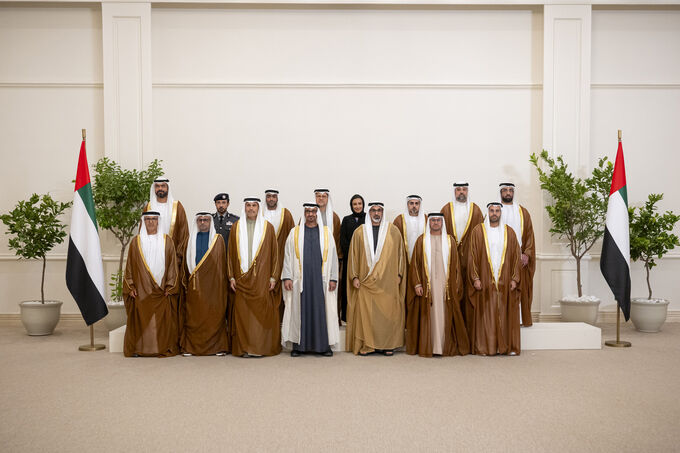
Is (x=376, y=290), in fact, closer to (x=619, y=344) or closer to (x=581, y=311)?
(x=619, y=344)

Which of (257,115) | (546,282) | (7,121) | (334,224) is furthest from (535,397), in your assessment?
(7,121)

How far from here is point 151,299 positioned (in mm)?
6730

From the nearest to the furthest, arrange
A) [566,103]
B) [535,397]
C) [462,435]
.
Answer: [462,435]
[535,397]
[566,103]

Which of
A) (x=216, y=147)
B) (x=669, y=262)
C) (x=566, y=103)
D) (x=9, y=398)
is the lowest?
(x=9, y=398)

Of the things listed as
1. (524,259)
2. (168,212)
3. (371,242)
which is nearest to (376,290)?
(371,242)

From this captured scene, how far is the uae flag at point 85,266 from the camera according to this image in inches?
276

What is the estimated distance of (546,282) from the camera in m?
8.95

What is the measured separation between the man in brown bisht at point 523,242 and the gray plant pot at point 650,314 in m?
1.74

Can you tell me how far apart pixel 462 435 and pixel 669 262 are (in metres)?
6.42

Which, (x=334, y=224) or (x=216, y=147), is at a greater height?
(x=216, y=147)

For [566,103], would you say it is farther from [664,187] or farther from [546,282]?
[546,282]

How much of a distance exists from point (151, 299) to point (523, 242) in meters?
4.31

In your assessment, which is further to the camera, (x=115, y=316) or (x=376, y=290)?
(x=115, y=316)

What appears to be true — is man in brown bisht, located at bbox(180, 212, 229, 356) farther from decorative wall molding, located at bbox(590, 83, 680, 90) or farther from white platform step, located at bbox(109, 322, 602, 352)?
decorative wall molding, located at bbox(590, 83, 680, 90)
